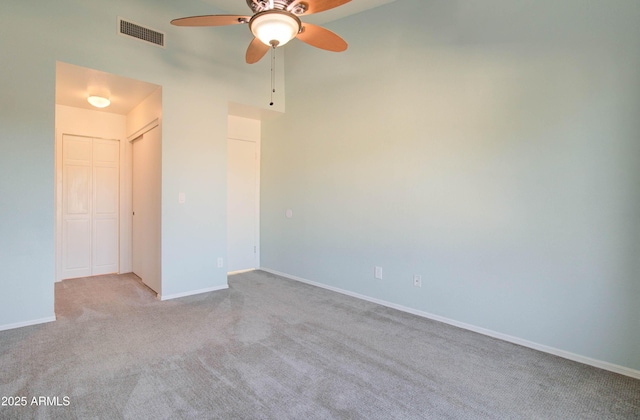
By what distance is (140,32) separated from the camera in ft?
11.3

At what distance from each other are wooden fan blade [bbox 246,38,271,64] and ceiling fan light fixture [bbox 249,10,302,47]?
0.42 metres

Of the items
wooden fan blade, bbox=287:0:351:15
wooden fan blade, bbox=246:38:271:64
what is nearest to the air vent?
wooden fan blade, bbox=246:38:271:64

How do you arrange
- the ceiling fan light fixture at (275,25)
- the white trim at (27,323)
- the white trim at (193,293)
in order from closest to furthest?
1. the ceiling fan light fixture at (275,25)
2. the white trim at (27,323)
3. the white trim at (193,293)

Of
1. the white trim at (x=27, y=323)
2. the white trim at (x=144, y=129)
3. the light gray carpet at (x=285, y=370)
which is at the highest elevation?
the white trim at (x=144, y=129)

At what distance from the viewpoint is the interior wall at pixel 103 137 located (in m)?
4.43

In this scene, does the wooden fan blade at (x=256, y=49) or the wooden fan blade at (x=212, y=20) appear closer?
the wooden fan blade at (x=212, y=20)

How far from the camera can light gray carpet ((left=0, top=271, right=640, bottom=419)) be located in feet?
5.96

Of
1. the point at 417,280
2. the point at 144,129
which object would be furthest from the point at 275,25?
the point at 144,129

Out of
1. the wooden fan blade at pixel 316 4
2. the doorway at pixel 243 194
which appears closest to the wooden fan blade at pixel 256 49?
the wooden fan blade at pixel 316 4

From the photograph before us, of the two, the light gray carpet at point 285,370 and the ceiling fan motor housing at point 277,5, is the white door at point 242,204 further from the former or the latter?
the ceiling fan motor housing at point 277,5

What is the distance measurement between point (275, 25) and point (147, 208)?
3128 millimetres

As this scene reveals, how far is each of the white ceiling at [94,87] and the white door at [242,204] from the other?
4.55 ft

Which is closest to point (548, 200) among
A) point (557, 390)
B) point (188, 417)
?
point (557, 390)

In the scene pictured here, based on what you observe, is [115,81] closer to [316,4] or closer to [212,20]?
[212,20]
